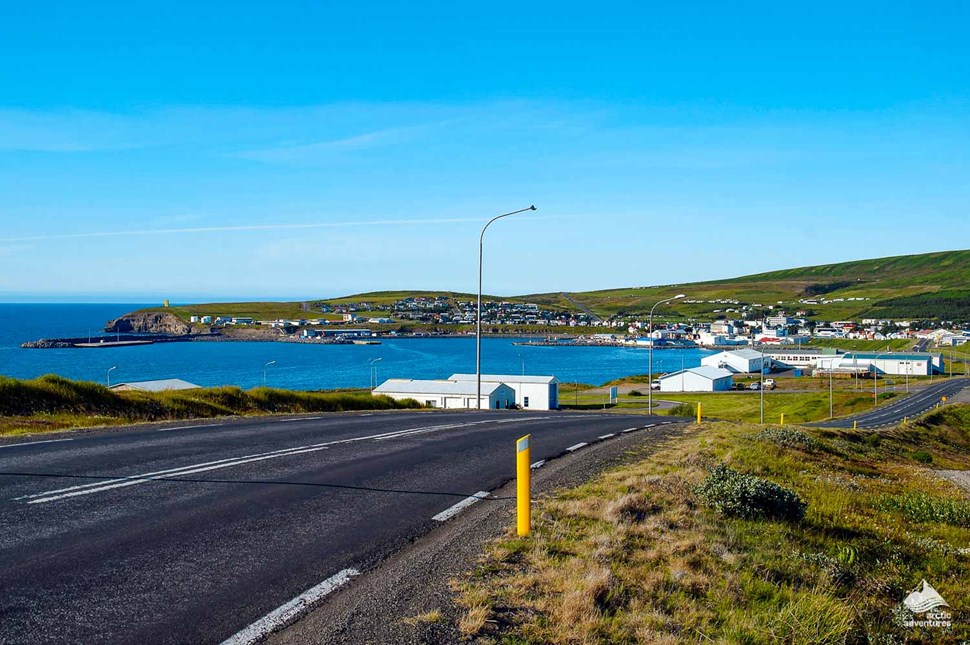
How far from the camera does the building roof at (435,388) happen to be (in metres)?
64.7

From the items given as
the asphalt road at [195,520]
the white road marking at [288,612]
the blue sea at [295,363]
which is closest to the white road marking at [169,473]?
the asphalt road at [195,520]

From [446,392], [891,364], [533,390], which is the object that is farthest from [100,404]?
[891,364]

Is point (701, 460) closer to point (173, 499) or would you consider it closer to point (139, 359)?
point (173, 499)

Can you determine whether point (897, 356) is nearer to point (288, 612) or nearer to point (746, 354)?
point (746, 354)

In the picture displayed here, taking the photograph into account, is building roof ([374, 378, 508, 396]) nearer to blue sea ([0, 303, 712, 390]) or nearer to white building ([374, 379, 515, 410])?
white building ([374, 379, 515, 410])

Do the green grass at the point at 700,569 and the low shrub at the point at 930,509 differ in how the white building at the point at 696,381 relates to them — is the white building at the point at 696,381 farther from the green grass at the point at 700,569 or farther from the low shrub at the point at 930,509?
the green grass at the point at 700,569

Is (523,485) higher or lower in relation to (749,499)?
higher

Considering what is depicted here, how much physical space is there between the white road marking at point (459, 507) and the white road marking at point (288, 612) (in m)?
2.12

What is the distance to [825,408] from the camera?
7494 centimetres

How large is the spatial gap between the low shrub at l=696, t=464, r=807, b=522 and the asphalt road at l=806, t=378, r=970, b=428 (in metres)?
53.0

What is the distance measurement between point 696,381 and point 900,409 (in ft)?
138

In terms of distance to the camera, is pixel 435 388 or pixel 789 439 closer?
pixel 789 439

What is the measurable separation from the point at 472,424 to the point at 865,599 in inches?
499

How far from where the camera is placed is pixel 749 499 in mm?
8836
